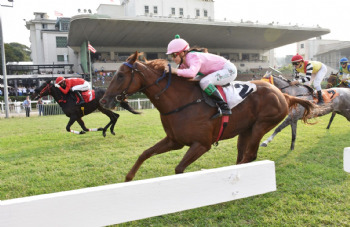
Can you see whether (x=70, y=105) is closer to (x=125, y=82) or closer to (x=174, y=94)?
(x=125, y=82)

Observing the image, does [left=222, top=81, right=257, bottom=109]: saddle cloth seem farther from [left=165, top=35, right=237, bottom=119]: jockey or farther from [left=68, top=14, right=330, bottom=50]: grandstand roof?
[left=68, top=14, right=330, bottom=50]: grandstand roof

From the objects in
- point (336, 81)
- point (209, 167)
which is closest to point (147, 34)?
point (336, 81)

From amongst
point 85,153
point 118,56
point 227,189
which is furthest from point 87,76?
point 227,189

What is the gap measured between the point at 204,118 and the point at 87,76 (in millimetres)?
34145

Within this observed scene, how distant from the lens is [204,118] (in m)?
3.43

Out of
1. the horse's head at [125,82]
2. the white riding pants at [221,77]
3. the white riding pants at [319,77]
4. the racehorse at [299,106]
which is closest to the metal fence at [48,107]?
the racehorse at [299,106]

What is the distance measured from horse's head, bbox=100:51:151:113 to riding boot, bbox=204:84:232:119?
0.90 meters

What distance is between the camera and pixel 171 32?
118 feet

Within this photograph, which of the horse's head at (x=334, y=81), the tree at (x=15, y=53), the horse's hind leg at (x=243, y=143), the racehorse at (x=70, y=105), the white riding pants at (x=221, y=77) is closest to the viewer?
the white riding pants at (x=221, y=77)

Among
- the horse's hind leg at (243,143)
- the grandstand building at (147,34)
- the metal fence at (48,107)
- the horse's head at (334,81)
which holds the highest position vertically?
the grandstand building at (147,34)

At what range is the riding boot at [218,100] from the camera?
348 centimetres

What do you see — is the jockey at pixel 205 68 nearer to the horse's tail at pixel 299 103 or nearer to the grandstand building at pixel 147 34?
the horse's tail at pixel 299 103

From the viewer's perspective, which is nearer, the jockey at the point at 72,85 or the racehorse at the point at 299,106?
the racehorse at the point at 299,106

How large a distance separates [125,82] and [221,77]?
4.37ft
